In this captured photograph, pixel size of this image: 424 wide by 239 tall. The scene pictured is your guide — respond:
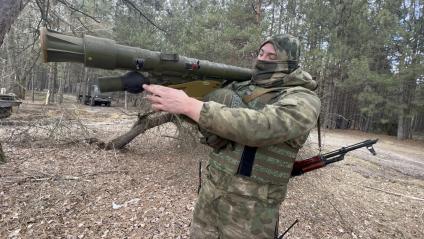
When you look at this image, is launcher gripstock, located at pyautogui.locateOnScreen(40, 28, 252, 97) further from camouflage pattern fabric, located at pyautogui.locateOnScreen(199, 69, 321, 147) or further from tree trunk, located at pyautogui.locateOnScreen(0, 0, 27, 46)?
tree trunk, located at pyautogui.locateOnScreen(0, 0, 27, 46)

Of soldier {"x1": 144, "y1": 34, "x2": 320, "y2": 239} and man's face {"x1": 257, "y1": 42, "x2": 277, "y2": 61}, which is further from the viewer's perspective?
man's face {"x1": 257, "y1": 42, "x2": 277, "y2": 61}

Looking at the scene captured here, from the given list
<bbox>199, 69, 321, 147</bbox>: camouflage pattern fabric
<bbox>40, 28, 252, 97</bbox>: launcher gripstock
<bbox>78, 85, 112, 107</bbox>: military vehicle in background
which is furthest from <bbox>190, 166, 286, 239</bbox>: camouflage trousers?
<bbox>78, 85, 112, 107</bbox>: military vehicle in background

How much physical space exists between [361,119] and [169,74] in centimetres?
2987

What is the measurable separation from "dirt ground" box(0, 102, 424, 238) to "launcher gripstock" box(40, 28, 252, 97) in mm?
2370

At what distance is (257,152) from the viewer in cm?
193

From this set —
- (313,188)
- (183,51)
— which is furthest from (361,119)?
(313,188)

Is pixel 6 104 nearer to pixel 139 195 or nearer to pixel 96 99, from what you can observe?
pixel 139 195

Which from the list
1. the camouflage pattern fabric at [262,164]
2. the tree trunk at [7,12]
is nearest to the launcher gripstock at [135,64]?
the camouflage pattern fabric at [262,164]

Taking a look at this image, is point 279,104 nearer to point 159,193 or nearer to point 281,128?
point 281,128

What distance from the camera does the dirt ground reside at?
12.8 ft

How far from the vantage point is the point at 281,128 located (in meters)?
1.61

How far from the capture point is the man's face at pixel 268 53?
6.58 feet

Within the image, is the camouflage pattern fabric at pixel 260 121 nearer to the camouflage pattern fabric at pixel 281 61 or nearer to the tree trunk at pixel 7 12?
the camouflage pattern fabric at pixel 281 61

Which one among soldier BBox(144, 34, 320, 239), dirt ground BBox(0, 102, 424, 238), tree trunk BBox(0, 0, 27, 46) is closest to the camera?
soldier BBox(144, 34, 320, 239)
